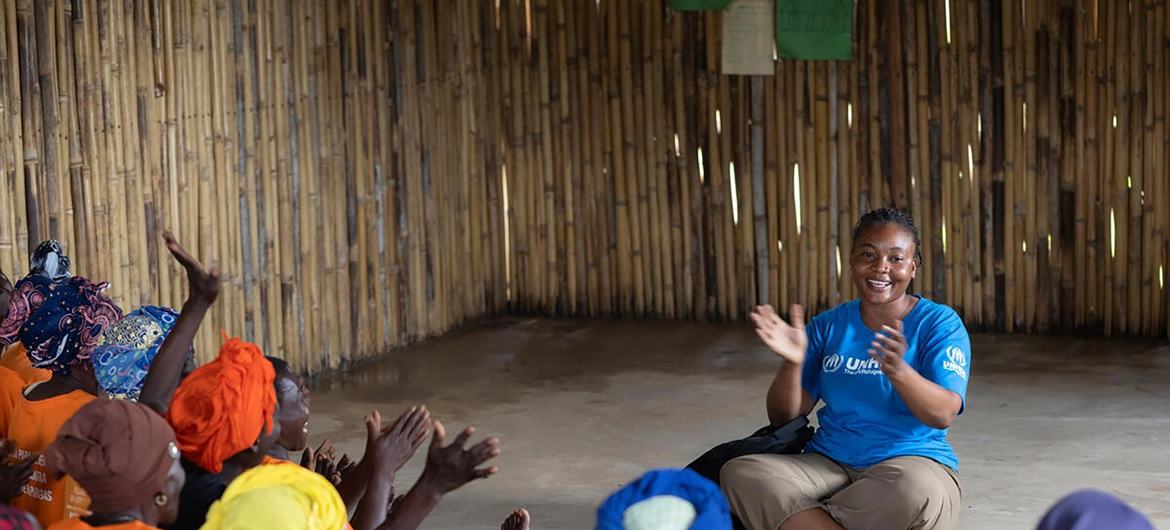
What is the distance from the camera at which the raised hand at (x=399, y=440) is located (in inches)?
122

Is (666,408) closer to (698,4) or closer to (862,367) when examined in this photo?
(698,4)

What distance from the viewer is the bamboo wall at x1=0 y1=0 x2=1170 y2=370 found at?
242 inches

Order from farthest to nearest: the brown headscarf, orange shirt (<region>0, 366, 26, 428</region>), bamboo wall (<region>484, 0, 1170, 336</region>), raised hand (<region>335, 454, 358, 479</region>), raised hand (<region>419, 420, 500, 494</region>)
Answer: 1. bamboo wall (<region>484, 0, 1170, 336</region>)
2. raised hand (<region>335, 454, 358, 479</region>)
3. orange shirt (<region>0, 366, 26, 428</region>)
4. raised hand (<region>419, 420, 500, 494</region>)
5. the brown headscarf

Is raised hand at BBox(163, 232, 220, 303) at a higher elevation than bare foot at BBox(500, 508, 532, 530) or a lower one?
higher

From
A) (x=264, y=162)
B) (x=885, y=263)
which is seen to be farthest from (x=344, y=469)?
(x=264, y=162)

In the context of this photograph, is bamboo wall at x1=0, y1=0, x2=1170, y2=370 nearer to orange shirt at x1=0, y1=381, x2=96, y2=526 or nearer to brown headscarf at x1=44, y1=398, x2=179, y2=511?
orange shirt at x1=0, y1=381, x2=96, y2=526

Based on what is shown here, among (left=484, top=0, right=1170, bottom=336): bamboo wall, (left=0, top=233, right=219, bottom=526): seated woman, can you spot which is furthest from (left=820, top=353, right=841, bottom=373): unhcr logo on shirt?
(left=484, top=0, right=1170, bottom=336): bamboo wall

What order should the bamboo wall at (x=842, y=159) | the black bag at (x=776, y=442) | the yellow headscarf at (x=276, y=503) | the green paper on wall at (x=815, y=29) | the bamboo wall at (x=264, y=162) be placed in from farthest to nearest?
the green paper on wall at (x=815, y=29), the bamboo wall at (x=842, y=159), the bamboo wall at (x=264, y=162), the black bag at (x=776, y=442), the yellow headscarf at (x=276, y=503)

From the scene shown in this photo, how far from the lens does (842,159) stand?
24.8ft

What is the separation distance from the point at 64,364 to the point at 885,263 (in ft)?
6.73

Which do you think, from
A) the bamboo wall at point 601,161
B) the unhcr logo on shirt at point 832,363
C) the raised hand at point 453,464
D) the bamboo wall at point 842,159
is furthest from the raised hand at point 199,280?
the bamboo wall at point 842,159

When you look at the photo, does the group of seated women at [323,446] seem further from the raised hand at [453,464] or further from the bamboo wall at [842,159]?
the bamboo wall at [842,159]

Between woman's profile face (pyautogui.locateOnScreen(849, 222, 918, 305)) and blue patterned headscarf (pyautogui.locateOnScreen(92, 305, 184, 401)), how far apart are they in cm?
172

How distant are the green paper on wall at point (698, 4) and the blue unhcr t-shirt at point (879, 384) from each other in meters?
3.66
